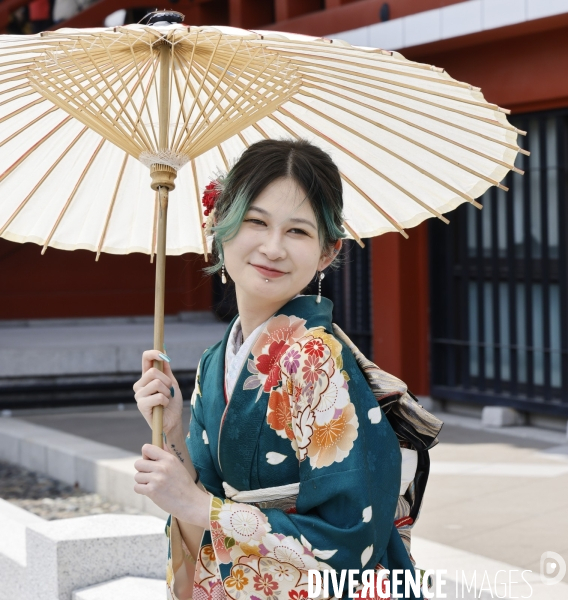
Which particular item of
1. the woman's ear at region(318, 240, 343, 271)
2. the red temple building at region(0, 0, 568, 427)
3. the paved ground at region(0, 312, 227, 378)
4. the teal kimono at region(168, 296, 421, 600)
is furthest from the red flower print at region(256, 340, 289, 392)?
the paved ground at region(0, 312, 227, 378)

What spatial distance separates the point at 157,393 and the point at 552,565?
2.45 meters

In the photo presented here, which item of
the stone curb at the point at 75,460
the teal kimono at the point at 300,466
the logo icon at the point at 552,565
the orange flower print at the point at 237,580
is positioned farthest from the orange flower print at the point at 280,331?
the stone curb at the point at 75,460

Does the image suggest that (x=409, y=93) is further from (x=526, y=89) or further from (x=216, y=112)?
(x=526, y=89)

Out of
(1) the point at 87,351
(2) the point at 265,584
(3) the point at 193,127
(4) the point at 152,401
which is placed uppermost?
(3) the point at 193,127

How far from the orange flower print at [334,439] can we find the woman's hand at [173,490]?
0.85 feet

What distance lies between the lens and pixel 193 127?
216cm

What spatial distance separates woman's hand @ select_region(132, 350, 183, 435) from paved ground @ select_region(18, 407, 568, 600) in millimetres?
1477

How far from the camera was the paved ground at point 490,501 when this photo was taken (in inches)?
140

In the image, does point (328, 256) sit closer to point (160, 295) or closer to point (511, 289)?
point (160, 295)

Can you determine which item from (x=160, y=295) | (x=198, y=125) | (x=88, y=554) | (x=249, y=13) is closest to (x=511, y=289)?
(x=249, y=13)

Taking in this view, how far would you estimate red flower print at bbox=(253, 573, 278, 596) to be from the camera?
72.9 inches

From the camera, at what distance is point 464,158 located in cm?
246

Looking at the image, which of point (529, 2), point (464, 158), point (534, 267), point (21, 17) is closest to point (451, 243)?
point (534, 267)

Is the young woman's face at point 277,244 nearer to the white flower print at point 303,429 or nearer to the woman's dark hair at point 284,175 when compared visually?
the woman's dark hair at point 284,175
